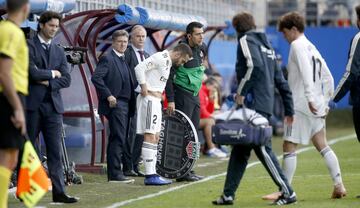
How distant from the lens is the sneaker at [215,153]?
72.6 feet

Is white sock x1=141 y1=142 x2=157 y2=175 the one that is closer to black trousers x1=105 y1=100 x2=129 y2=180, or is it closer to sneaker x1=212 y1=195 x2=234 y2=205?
black trousers x1=105 y1=100 x2=129 y2=180

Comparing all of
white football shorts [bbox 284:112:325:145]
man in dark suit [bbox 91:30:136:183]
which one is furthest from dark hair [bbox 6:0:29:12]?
man in dark suit [bbox 91:30:136:183]

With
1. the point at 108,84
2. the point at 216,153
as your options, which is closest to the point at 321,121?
the point at 108,84

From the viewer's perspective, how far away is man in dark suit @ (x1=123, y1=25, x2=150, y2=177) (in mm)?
17062

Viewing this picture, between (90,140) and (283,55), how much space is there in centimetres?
1624

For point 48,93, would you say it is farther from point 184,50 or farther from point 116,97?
point 116,97

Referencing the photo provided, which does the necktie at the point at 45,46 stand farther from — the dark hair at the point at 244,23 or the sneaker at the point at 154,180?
the sneaker at the point at 154,180

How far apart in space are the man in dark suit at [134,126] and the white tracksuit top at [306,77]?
13.2ft

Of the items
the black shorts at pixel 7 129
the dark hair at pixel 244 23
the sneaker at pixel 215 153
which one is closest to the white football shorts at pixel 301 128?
Result: the dark hair at pixel 244 23

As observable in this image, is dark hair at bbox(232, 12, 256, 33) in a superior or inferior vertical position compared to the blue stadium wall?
superior

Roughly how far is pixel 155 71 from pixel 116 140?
3.97ft

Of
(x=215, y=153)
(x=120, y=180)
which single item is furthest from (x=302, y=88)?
(x=215, y=153)

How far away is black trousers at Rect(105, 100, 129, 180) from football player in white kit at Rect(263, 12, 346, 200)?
3299mm

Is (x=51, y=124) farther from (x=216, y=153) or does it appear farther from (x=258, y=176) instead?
(x=216, y=153)
